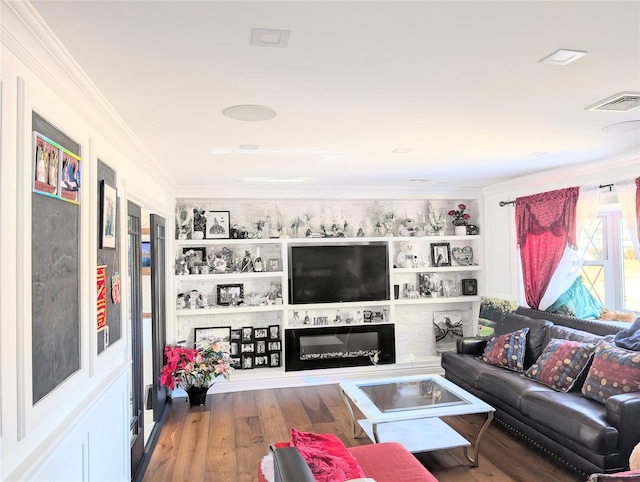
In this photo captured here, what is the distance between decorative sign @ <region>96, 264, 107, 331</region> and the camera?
227cm

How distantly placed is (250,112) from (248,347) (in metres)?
3.71

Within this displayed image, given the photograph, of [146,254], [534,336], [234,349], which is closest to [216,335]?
[234,349]

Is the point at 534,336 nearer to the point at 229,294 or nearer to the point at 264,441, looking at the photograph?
the point at 264,441

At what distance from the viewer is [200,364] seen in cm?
457

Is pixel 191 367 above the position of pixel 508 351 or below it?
below

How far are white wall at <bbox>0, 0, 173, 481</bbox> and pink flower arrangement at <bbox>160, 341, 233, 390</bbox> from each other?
1.74 meters

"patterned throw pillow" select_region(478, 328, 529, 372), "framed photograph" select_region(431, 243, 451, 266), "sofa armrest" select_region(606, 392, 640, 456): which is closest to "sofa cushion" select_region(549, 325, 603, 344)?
"patterned throw pillow" select_region(478, 328, 529, 372)

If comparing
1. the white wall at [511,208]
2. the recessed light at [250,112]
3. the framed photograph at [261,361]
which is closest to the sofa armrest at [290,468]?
the recessed light at [250,112]

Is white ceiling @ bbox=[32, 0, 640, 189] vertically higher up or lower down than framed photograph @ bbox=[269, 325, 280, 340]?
higher up

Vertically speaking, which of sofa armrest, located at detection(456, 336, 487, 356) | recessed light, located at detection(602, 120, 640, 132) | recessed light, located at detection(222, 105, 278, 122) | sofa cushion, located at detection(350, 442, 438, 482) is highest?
recessed light, located at detection(222, 105, 278, 122)

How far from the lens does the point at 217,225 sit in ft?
17.8

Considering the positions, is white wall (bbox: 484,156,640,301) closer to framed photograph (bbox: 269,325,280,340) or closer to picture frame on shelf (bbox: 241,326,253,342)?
framed photograph (bbox: 269,325,280,340)

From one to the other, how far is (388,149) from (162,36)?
2.17 meters

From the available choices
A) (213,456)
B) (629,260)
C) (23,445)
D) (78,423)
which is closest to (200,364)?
(213,456)
